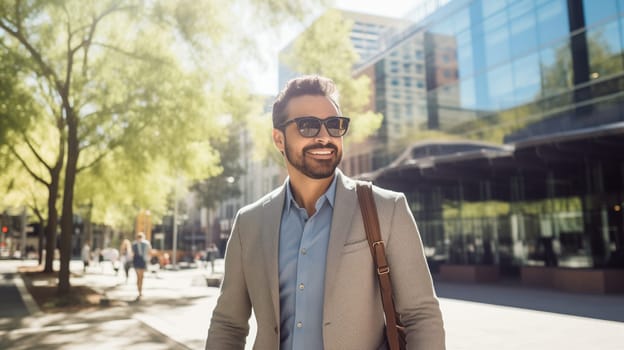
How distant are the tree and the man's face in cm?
1413

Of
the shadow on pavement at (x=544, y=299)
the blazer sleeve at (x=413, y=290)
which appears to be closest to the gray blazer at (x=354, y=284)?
the blazer sleeve at (x=413, y=290)

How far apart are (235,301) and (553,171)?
21.1 metres

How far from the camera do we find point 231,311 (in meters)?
2.31

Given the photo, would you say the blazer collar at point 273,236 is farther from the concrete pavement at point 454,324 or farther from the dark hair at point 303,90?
the concrete pavement at point 454,324

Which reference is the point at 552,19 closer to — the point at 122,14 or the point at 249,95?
the point at 249,95

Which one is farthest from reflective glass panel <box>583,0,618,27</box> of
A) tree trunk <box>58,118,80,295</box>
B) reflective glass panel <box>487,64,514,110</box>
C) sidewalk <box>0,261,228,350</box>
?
tree trunk <box>58,118,80,295</box>

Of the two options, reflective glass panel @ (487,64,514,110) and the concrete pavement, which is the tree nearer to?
the concrete pavement

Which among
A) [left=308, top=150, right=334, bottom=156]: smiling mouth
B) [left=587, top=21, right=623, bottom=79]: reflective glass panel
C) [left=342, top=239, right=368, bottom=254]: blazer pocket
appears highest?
[left=587, top=21, right=623, bottom=79]: reflective glass panel

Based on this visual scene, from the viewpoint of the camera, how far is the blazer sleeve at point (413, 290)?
1968mm

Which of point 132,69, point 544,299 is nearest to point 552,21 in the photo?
point 544,299

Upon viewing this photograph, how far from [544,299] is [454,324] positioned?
225 inches

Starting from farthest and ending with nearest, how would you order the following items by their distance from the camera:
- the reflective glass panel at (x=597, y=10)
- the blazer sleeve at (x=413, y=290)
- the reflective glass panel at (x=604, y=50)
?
the reflective glass panel at (x=597, y=10), the reflective glass panel at (x=604, y=50), the blazer sleeve at (x=413, y=290)

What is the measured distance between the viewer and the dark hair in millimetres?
2240

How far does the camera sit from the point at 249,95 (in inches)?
718
